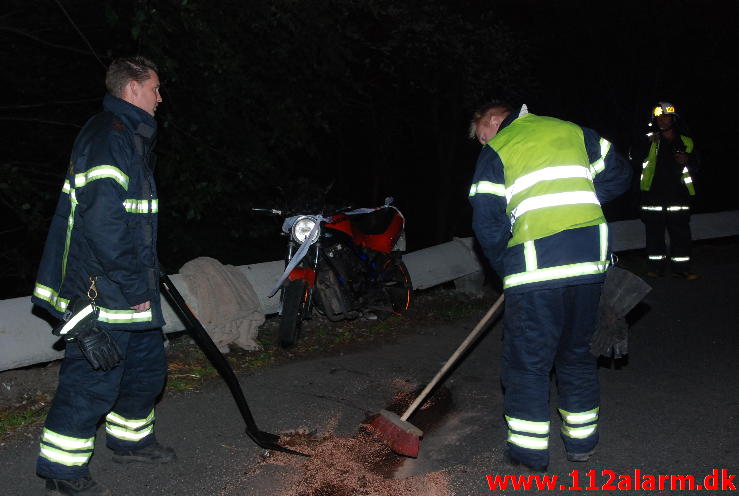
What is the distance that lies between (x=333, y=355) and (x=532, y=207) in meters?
2.94

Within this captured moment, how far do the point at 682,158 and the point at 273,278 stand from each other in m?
5.38

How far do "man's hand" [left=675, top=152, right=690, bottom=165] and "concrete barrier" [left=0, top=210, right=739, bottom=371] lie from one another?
4.90ft

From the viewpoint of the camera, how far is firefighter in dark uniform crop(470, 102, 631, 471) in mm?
4020

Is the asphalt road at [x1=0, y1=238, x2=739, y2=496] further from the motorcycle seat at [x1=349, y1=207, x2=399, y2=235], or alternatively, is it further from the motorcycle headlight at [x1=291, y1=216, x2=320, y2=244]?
the motorcycle seat at [x1=349, y1=207, x2=399, y2=235]

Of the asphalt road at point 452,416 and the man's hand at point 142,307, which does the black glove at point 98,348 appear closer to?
the man's hand at point 142,307

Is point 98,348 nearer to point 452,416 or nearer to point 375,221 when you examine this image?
point 452,416

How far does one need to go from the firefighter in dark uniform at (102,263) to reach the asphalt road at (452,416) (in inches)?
15.8

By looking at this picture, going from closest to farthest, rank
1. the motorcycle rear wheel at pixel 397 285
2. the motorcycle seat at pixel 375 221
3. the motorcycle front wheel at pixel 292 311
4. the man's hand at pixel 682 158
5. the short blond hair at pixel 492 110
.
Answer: the short blond hair at pixel 492 110 < the motorcycle front wheel at pixel 292 311 < the motorcycle rear wheel at pixel 397 285 < the motorcycle seat at pixel 375 221 < the man's hand at pixel 682 158

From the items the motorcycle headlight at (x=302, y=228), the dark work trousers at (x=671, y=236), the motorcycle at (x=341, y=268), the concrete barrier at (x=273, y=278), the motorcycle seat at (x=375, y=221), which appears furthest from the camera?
the dark work trousers at (x=671, y=236)

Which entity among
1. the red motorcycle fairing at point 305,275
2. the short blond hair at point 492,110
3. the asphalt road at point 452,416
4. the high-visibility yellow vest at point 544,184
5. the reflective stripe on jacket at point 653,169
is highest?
the short blond hair at point 492,110

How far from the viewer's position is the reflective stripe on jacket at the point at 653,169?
934 cm

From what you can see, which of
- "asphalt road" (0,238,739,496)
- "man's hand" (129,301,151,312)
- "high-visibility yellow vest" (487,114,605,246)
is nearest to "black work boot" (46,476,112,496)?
"asphalt road" (0,238,739,496)

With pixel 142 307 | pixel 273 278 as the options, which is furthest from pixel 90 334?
pixel 273 278

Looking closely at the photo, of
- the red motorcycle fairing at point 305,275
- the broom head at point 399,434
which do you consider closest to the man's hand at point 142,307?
the broom head at point 399,434
